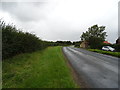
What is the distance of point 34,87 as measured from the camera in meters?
3.60

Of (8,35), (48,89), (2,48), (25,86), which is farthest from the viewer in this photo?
(8,35)

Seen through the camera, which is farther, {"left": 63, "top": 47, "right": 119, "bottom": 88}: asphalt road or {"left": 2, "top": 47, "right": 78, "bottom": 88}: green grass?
{"left": 63, "top": 47, "right": 119, "bottom": 88}: asphalt road

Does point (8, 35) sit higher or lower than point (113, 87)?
higher

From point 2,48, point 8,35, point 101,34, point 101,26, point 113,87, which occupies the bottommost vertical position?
point 113,87

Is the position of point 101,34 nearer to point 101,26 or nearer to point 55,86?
point 101,26

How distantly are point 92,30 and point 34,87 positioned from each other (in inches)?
2515

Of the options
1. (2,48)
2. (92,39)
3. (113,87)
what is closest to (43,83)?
(113,87)

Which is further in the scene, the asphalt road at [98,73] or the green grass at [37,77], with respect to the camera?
the asphalt road at [98,73]

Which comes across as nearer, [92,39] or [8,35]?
[8,35]

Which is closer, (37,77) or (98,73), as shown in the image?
(37,77)

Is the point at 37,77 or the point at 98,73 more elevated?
the point at 37,77

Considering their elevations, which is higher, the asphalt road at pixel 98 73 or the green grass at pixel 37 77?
the green grass at pixel 37 77

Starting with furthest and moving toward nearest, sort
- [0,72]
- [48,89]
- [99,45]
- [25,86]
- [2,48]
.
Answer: [99,45], [2,48], [0,72], [25,86], [48,89]

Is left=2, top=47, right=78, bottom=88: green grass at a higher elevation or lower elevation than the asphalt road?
higher
